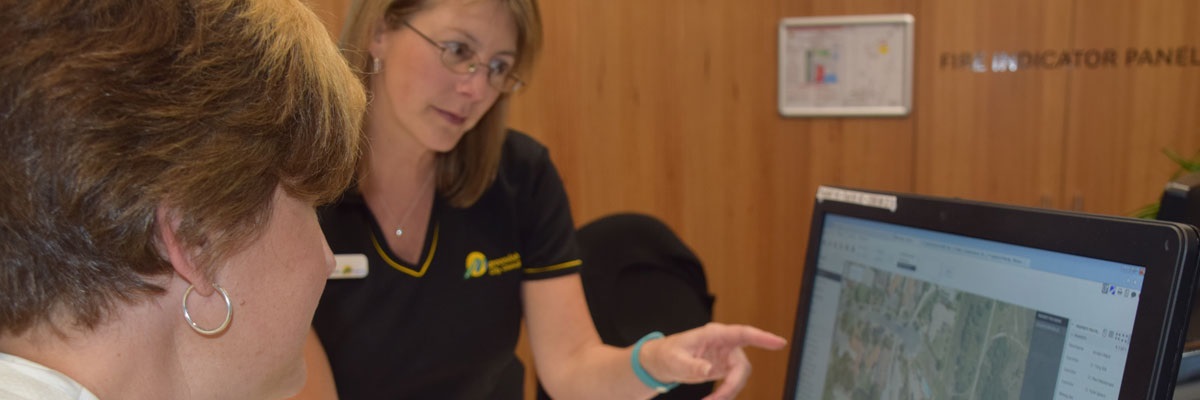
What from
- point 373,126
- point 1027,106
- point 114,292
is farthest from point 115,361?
point 1027,106

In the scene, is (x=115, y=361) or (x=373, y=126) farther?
(x=373, y=126)

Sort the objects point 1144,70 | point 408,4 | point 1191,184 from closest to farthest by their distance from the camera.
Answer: point 1191,184
point 408,4
point 1144,70

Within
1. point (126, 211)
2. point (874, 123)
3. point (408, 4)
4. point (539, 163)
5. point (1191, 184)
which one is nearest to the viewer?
point (126, 211)

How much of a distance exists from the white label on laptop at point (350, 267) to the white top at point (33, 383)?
73cm

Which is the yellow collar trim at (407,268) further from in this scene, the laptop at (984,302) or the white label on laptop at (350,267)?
the laptop at (984,302)

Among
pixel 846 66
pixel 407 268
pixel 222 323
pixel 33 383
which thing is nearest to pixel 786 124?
pixel 846 66

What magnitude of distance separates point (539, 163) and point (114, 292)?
989mm

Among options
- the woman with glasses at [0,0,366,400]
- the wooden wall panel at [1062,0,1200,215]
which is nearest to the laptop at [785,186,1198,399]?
the woman with glasses at [0,0,366,400]

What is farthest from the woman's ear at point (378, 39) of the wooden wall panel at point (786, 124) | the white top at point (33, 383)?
the wooden wall panel at point (786, 124)

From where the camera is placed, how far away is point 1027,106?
116 inches

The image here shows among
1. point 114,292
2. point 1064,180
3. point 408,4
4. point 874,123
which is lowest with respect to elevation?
point 1064,180

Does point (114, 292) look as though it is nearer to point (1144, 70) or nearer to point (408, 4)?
point (408, 4)

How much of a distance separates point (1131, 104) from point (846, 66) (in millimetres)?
908

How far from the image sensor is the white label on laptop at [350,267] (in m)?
1.33
